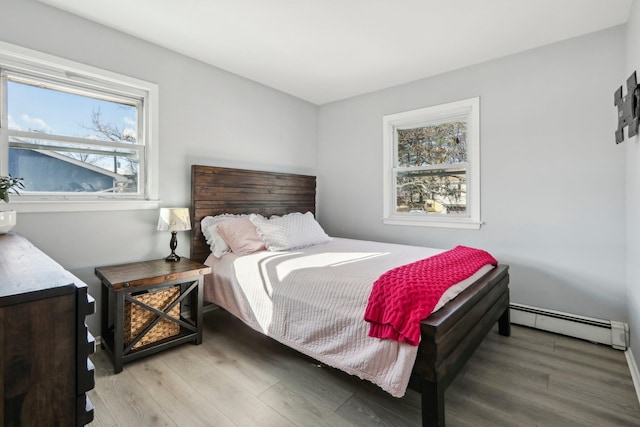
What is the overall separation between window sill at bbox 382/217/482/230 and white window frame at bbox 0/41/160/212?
2.57m

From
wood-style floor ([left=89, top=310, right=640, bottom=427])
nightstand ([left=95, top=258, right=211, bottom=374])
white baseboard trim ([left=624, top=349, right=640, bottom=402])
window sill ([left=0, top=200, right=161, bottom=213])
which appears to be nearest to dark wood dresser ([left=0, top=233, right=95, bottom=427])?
wood-style floor ([left=89, top=310, right=640, bottom=427])

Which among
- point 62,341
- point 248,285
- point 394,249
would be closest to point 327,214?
point 394,249

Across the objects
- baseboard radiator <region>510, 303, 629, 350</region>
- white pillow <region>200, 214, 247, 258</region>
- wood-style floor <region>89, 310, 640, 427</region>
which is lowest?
wood-style floor <region>89, 310, 640, 427</region>

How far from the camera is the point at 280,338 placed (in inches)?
85.6

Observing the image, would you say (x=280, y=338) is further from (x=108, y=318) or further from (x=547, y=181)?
(x=547, y=181)

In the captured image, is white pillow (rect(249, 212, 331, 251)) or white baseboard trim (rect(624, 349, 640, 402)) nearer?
white baseboard trim (rect(624, 349, 640, 402))

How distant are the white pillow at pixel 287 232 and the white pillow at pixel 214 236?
336 millimetres

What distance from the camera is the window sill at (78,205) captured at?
85.1 inches

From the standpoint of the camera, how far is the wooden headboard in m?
3.03

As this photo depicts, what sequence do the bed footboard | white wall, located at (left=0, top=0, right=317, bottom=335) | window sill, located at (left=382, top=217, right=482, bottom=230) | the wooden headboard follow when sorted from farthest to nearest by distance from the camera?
window sill, located at (left=382, top=217, right=482, bottom=230), the wooden headboard, white wall, located at (left=0, top=0, right=317, bottom=335), the bed footboard

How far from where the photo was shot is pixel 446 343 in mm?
1571

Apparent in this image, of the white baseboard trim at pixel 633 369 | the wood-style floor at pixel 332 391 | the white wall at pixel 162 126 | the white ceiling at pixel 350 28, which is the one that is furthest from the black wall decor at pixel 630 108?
the white wall at pixel 162 126

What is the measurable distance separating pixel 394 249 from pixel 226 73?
2.56 meters

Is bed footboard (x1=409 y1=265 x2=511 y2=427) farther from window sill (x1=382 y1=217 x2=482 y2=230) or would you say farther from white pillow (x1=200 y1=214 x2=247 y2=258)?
white pillow (x1=200 y1=214 x2=247 y2=258)
